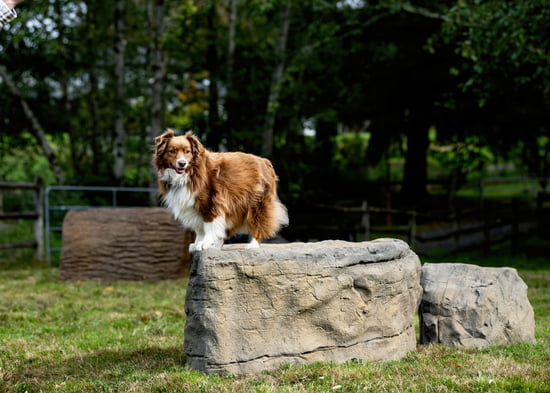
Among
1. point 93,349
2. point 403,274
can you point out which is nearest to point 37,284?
point 93,349

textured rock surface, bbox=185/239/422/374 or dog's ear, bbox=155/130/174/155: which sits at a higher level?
dog's ear, bbox=155/130/174/155

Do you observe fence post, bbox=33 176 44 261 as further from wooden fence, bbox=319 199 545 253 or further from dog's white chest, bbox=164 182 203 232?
dog's white chest, bbox=164 182 203 232

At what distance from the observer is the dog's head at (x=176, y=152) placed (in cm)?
565

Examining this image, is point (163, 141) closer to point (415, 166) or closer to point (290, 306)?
point (290, 306)

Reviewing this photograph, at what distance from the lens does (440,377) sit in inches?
217

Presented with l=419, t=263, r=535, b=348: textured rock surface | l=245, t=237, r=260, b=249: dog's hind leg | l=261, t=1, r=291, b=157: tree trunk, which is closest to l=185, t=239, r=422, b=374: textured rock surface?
l=245, t=237, r=260, b=249: dog's hind leg

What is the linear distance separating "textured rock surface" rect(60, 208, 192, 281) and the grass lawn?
187 centimetres

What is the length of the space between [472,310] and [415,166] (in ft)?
51.8

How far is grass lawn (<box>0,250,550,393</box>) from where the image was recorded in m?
5.26

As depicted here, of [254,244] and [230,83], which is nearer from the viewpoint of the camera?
[254,244]

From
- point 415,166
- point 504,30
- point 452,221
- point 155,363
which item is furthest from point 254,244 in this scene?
point 415,166

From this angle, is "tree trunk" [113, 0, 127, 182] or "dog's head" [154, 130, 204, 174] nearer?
"dog's head" [154, 130, 204, 174]

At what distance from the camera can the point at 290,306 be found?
5633 millimetres

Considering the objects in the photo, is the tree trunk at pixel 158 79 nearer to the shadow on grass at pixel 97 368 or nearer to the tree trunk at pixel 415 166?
the tree trunk at pixel 415 166
